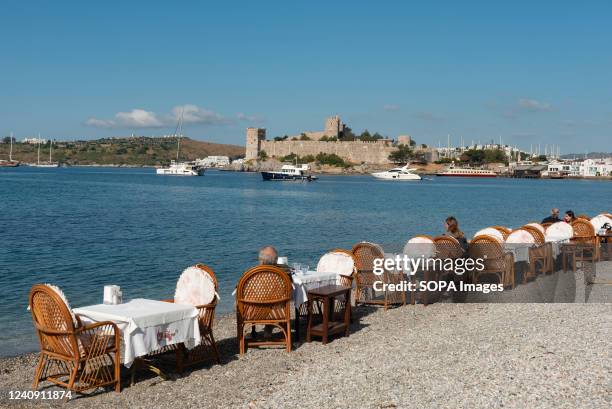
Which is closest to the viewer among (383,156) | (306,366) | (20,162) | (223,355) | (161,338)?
(161,338)

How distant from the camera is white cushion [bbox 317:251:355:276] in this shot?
7.21m

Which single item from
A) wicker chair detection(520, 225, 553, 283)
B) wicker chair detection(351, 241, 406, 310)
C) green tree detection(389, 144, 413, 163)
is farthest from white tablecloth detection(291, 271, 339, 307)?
green tree detection(389, 144, 413, 163)

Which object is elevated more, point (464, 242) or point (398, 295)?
point (464, 242)

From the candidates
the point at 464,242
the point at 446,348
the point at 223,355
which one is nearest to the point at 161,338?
the point at 223,355

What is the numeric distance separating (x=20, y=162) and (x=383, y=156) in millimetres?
105785

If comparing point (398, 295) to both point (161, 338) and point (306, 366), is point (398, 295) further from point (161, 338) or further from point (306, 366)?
point (161, 338)

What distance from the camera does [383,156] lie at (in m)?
143

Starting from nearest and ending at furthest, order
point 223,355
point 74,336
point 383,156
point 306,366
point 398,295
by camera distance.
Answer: point 74,336 → point 306,366 → point 223,355 → point 398,295 → point 383,156

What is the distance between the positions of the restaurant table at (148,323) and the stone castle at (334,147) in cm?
13475

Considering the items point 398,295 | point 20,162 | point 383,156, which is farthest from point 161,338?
point 20,162

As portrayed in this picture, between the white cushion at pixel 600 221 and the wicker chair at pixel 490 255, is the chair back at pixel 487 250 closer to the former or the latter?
the wicker chair at pixel 490 255

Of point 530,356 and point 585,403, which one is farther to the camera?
point 530,356

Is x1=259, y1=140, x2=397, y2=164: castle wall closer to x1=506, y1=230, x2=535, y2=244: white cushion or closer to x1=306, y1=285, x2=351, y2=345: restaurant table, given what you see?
x1=506, y1=230, x2=535, y2=244: white cushion

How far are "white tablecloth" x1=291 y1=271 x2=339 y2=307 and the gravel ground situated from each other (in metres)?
0.45
